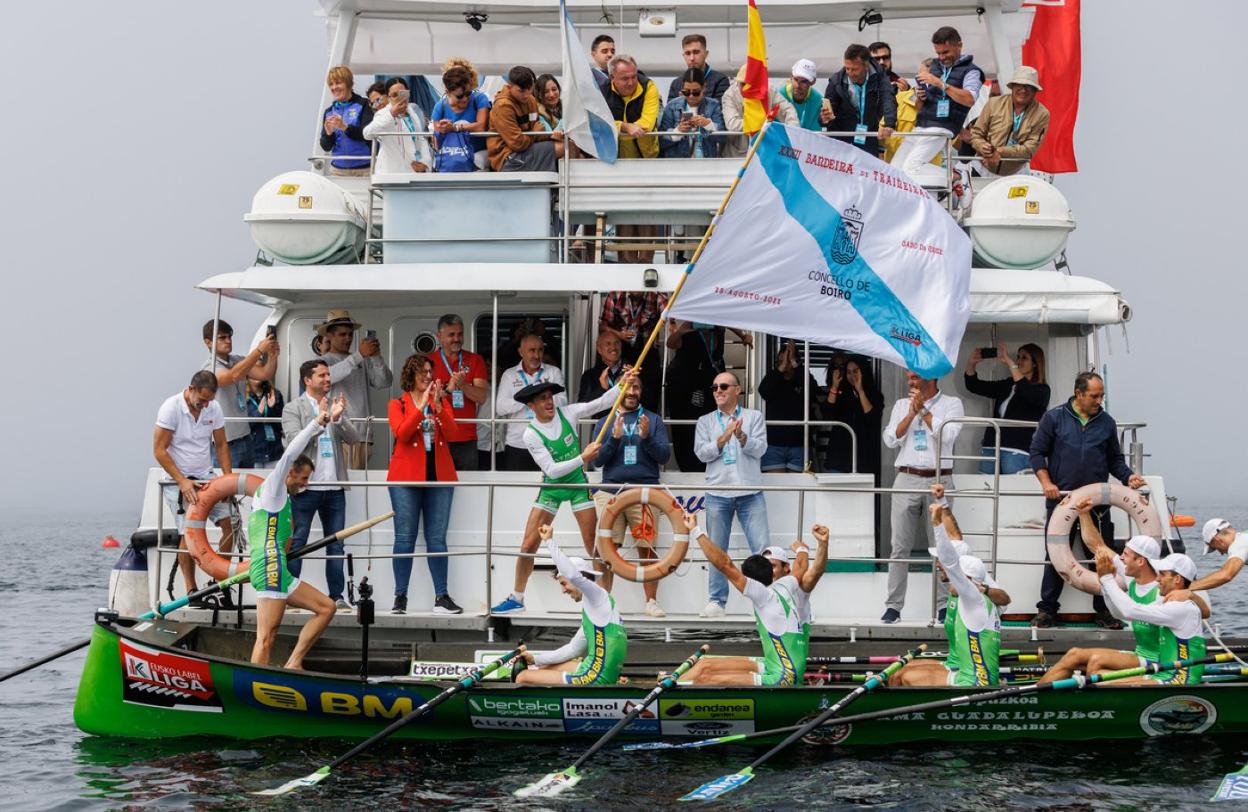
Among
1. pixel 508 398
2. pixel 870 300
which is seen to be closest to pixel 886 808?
pixel 870 300

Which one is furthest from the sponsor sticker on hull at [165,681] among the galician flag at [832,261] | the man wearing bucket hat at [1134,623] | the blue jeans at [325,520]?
the man wearing bucket hat at [1134,623]

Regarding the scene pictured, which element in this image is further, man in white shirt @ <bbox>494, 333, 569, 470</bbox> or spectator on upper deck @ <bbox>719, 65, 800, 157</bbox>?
spectator on upper deck @ <bbox>719, 65, 800, 157</bbox>

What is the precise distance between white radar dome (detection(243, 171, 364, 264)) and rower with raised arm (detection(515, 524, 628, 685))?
13.5ft

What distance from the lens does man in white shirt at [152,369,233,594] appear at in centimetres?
1345

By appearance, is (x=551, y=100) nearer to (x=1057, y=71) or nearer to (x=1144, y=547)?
(x=1144, y=547)

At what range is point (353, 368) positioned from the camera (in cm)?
1467

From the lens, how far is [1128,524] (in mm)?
13758

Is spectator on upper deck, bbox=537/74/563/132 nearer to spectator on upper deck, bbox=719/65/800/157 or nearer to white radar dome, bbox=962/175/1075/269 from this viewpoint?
spectator on upper deck, bbox=719/65/800/157

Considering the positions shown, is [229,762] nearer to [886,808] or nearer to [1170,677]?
[886,808]

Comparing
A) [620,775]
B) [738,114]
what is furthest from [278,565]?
[738,114]

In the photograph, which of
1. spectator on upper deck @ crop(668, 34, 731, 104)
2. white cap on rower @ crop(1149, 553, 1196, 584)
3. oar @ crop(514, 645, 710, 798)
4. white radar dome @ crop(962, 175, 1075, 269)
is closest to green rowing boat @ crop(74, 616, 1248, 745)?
oar @ crop(514, 645, 710, 798)

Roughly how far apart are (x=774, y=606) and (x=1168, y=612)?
117 inches

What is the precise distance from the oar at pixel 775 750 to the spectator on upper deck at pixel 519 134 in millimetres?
6026

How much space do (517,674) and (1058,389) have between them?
621 centimetres
